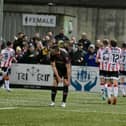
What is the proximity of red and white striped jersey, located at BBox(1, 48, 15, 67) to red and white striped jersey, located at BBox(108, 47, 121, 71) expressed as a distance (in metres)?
7.30

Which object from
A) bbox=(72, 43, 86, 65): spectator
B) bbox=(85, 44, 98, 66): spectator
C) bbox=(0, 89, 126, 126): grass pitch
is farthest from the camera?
bbox=(72, 43, 86, 65): spectator

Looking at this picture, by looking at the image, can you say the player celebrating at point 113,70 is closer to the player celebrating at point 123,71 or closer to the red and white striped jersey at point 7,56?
the player celebrating at point 123,71

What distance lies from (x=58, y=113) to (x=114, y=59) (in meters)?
6.52

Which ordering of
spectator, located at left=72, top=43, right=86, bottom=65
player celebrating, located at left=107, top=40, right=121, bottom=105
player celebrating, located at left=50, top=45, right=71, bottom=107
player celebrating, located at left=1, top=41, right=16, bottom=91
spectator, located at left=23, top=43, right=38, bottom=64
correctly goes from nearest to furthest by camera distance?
player celebrating, located at left=50, top=45, right=71, bottom=107, player celebrating, located at left=107, top=40, right=121, bottom=105, player celebrating, located at left=1, top=41, right=16, bottom=91, spectator, located at left=72, top=43, right=86, bottom=65, spectator, located at left=23, top=43, right=38, bottom=64

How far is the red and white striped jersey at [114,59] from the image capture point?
26125mm

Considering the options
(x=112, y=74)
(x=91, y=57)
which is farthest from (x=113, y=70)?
(x=91, y=57)

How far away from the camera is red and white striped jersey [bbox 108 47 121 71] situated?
2612 centimetres

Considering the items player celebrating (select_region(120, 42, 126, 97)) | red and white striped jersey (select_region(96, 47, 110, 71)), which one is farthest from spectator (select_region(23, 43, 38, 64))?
red and white striped jersey (select_region(96, 47, 110, 71))

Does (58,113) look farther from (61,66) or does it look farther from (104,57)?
(104,57)

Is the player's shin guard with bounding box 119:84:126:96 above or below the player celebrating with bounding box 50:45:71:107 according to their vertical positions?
below

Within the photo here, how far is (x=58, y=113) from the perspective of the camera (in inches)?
801

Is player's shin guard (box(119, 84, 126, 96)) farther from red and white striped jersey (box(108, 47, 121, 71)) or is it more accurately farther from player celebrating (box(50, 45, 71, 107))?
player celebrating (box(50, 45, 71, 107))

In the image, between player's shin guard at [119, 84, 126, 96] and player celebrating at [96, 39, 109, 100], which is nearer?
player celebrating at [96, 39, 109, 100]

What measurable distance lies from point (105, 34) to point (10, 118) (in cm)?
2985
